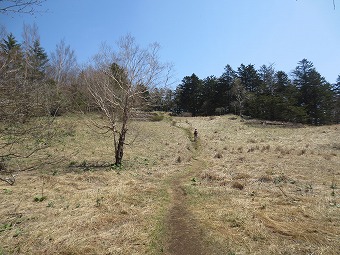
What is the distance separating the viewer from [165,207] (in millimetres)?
8875

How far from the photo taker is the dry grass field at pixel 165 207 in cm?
612

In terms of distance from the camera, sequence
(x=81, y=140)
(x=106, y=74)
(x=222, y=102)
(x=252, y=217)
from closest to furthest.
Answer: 1. (x=252, y=217)
2. (x=106, y=74)
3. (x=81, y=140)
4. (x=222, y=102)

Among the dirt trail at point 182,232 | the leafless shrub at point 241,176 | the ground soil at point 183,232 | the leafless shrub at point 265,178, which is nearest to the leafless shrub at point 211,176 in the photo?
the leafless shrub at point 241,176

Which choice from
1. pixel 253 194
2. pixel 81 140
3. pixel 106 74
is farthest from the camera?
pixel 81 140

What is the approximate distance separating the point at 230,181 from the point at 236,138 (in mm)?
21168

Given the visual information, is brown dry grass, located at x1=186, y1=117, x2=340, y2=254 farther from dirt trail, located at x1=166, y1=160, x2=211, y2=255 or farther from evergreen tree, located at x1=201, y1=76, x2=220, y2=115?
evergreen tree, located at x1=201, y1=76, x2=220, y2=115

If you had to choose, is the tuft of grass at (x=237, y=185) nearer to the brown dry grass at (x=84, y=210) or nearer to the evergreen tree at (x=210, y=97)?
the brown dry grass at (x=84, y=210)

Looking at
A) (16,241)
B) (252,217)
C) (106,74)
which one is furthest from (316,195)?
(106,74)

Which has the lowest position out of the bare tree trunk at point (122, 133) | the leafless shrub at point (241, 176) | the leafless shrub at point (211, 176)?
the leafless shrub at point (211, 176)

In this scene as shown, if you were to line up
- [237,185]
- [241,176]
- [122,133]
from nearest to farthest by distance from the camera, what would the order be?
[237,185] → [241,176] → [122,133]

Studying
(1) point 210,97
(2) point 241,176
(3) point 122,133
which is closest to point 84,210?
(2) point 241,176

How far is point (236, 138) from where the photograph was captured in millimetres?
32094

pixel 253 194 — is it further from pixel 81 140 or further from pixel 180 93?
pixel 180 93

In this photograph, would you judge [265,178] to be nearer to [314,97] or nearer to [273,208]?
[273,208]
